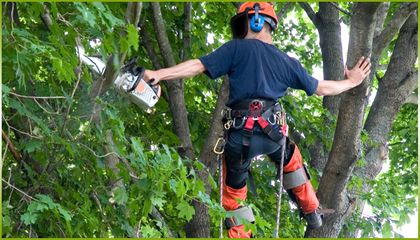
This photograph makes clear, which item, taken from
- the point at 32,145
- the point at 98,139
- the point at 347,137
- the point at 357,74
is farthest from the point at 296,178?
the point at 32,145

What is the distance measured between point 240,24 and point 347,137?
106 cm

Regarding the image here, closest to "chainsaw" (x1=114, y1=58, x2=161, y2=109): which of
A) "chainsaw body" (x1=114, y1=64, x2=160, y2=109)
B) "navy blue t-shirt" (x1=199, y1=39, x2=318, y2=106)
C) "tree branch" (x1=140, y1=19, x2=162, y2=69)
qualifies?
Result: "chainsaw body" (x1=114, y1=64, x2=160, y2=109)

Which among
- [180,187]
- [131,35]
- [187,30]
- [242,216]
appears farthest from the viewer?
[187,30]

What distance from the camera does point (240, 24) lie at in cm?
511

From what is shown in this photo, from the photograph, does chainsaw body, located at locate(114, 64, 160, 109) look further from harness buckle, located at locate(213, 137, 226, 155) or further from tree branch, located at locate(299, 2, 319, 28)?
tree branch, located at locate(299, 2, 319, 28)

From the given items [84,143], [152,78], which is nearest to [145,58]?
[84,143]

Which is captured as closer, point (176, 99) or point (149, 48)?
point (176, 99)

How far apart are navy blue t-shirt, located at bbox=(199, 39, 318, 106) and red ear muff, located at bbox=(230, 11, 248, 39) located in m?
0.15

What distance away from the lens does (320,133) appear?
726 cm

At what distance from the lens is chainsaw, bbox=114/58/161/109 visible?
4547 millimetres

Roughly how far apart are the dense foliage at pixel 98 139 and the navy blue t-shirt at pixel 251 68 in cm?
52

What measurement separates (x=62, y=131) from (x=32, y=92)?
0.61 meters

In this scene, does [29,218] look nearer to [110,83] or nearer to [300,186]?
[110,83]

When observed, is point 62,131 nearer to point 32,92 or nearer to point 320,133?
point 32,92
